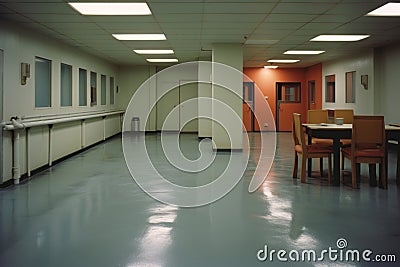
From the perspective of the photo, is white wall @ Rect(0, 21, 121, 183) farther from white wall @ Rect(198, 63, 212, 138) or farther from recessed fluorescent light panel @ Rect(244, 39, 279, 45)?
recessed fluorescent light panel @ Rect(244, 39, 279, 45)

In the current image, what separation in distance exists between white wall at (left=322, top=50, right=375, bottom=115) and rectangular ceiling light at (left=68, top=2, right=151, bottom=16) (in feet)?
20.6

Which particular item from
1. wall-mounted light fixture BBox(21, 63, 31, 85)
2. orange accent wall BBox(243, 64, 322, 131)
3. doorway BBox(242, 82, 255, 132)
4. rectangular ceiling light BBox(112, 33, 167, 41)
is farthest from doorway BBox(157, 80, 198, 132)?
wall-mounted light fixture BBox(21, 63, 31, 85)

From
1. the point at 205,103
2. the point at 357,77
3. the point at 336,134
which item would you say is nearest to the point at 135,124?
the point at 205,103

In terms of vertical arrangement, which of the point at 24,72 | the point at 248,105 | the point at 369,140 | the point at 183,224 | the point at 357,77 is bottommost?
the point at 183,224

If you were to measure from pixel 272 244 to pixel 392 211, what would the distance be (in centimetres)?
176

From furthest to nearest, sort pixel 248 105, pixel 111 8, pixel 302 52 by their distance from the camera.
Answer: pixel 248 105
pixel 302 52
pixel 111 8

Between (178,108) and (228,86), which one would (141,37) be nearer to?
(228,86)

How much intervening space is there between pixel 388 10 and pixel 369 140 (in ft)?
6.38

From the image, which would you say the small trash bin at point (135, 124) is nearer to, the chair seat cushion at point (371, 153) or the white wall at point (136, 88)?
the white wall at point (136, 88)

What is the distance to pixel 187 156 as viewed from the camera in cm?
895

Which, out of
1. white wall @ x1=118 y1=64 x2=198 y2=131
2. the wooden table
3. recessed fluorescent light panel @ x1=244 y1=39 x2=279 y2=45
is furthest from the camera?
white wall @ x1=118 y1=64 x2=198 y2=131

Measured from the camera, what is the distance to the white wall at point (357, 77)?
10.0 m

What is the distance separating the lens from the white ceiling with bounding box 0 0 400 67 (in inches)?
218

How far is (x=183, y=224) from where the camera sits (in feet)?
13.1
